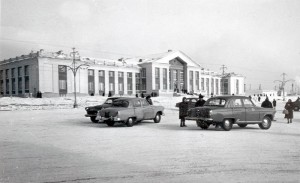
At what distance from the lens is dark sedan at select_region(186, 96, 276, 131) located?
44.0 ft

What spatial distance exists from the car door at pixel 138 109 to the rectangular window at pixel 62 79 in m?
41.2

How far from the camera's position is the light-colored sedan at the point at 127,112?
1549cm

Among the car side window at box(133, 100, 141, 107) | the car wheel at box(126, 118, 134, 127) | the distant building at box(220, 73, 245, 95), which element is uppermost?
the distant building at box(220, 73, 245, 95)

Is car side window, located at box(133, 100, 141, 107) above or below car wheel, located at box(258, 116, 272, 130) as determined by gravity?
above

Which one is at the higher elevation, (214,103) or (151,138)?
(214,103)

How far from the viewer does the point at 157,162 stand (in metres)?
7.23

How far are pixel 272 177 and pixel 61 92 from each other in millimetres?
52705

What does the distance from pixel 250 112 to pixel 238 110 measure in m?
0.73

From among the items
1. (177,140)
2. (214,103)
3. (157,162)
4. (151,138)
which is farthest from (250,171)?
(214,103)

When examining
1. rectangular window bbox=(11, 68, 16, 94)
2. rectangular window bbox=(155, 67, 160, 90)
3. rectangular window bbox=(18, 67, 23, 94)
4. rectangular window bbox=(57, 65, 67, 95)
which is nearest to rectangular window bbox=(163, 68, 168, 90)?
rectangular window bbox=(155, 67, 160, 90)

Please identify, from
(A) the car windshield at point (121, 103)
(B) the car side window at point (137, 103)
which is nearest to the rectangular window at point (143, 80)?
(B) the car side window at point (137, 103)

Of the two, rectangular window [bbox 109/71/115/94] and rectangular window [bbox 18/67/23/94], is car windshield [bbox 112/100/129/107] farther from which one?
rectangular window [bbox 109/71/115/94]

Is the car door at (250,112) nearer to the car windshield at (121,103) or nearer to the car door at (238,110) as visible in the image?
the car door at (238,110)

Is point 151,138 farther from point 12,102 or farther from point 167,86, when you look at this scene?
point 167,86
